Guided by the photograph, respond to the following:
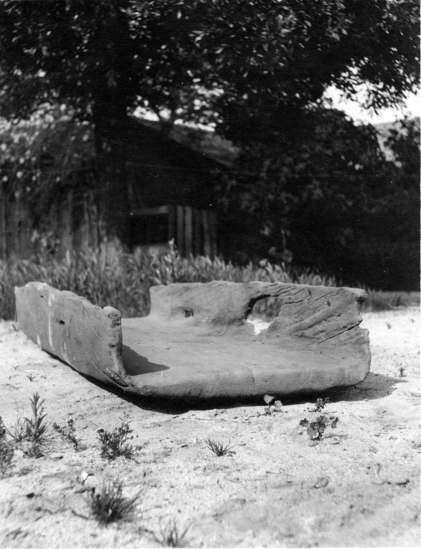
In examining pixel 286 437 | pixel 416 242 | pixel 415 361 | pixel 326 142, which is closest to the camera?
pixel 286 437

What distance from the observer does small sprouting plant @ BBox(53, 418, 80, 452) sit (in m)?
2.73

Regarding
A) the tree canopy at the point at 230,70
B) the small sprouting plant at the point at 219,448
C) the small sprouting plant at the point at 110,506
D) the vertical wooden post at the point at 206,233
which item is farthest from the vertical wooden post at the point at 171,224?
the small sprouting plant at the point at 110,506

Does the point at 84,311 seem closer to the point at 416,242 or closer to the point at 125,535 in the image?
the point at 125,535

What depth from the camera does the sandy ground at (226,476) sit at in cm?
200

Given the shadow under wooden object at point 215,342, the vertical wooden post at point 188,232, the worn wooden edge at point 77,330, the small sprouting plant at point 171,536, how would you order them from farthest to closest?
the vertical wooden post at point 188,232, the shadow under wooden object at point 215,342, the worn wooden edge at point 77,330, the small sprouting plant at point 171,536

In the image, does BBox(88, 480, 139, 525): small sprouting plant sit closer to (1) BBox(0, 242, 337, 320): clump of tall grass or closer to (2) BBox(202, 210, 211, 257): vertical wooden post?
(1) BBox(0, 242, 337, 320): clump of tall grass

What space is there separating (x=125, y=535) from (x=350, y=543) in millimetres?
685

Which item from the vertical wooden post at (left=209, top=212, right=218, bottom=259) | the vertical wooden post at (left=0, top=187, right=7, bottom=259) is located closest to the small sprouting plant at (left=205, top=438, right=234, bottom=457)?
the vertical wooden post at (left=209, top=212, right=218, bottom=259)

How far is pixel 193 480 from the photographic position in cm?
238

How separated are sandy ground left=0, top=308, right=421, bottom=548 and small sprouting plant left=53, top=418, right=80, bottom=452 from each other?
0.03 m

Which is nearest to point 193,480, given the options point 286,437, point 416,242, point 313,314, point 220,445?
point 220,445

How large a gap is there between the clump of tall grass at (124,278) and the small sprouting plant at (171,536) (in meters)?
4.88

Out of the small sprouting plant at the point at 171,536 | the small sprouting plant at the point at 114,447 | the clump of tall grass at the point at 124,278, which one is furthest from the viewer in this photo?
the clump of tall grass at the point at 124,278

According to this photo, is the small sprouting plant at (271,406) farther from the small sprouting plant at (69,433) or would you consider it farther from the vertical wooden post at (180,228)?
the vertical wooden post at (180,228)
